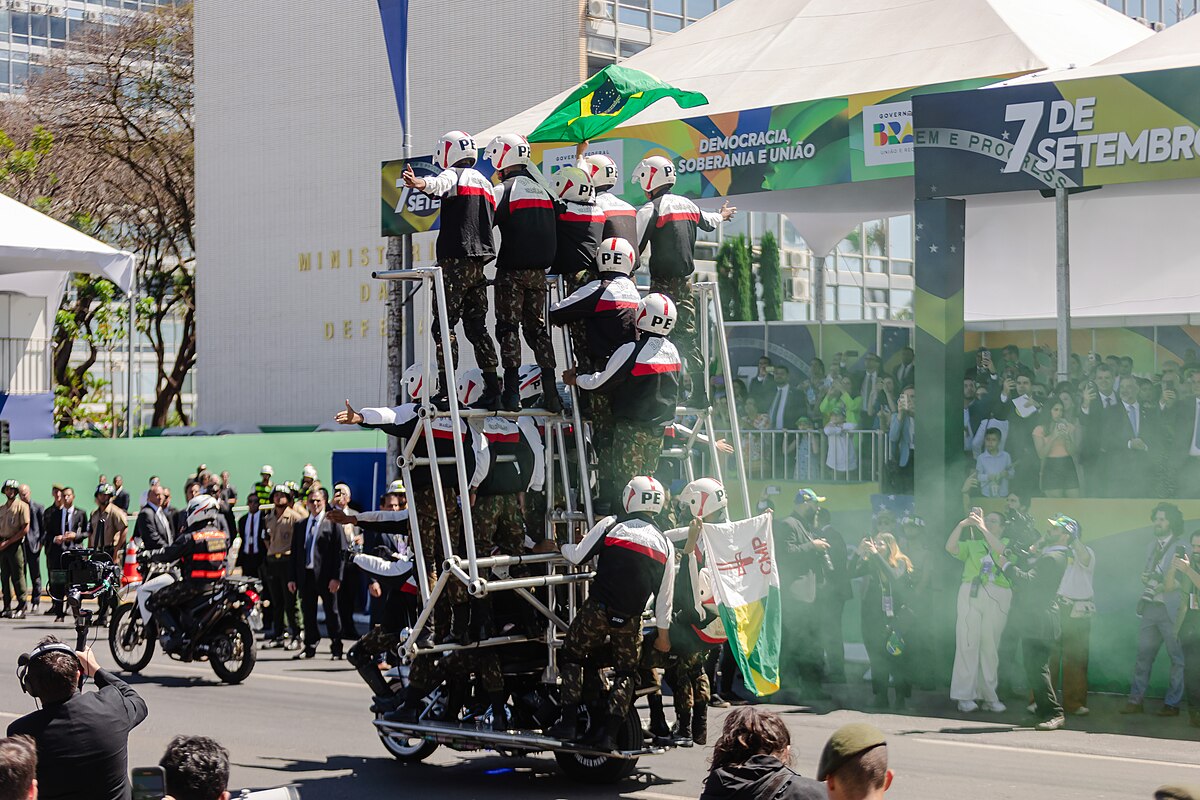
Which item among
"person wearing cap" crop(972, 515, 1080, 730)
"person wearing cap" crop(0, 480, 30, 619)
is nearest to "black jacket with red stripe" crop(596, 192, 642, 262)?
"person wearing cap" crop(972, 515, 1080, 730)

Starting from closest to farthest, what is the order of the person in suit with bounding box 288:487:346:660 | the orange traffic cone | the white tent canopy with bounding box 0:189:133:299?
1. the orange traffic cone
2. the person in suit with bounding box 288:487:346:660
3. the white tent canopy with bounding box 0:189:133:299

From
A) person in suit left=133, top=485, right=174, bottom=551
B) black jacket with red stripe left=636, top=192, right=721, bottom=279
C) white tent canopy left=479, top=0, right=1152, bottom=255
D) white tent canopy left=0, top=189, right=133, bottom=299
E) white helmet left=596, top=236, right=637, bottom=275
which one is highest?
white tent canopy left=479, top=0, right=1152, bottom=255

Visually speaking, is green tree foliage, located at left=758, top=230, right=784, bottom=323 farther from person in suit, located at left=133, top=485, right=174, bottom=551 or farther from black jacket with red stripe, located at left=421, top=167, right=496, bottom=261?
black jacket with red stripe, located at left=421, top=167, right=496, bottom=261

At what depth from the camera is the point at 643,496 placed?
9547mm

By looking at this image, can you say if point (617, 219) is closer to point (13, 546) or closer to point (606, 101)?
point (606, 101)

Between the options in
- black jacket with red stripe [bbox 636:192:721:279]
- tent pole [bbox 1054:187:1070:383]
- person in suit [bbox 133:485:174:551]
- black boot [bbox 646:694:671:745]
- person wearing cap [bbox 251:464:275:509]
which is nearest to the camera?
black boot [bbox 646:694:671:745]

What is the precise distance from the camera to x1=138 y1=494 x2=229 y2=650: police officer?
1465 cm

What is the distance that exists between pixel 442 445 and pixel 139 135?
43.2 m

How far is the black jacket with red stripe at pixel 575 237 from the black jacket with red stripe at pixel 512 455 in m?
1.22

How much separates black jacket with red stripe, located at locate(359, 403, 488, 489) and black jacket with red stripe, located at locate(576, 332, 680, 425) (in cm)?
83

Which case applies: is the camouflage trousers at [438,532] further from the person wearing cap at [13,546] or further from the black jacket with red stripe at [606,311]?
the person wearing cap at [13,546]

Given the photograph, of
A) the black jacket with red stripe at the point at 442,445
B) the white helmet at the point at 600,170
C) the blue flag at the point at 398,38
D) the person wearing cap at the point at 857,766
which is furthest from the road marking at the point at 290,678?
the person wearing cap at the point at 857,766

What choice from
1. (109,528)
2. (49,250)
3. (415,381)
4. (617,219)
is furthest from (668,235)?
(49,250)

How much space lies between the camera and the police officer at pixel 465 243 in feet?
34.4
